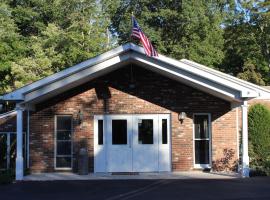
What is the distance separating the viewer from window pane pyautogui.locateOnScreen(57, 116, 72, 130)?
66.4 ft

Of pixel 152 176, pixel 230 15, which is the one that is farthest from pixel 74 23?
pixel 152 176

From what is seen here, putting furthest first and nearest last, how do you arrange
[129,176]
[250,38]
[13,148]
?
[250,38] → [13,148] → [129,176]

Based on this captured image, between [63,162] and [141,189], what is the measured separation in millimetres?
6023

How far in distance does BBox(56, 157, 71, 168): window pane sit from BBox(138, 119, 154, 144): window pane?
2843mm

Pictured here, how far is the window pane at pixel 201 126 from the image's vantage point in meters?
20.3

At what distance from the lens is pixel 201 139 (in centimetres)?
2033

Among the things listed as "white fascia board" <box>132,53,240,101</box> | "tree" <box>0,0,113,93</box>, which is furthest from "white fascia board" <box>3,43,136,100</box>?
"tree" <box>0,0,113,93</box>

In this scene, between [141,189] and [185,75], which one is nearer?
[141,189]

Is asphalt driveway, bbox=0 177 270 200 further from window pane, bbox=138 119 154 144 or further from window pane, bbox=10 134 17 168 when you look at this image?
window pane, bbox=10 134 17 168

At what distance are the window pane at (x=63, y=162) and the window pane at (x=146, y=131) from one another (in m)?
2.84

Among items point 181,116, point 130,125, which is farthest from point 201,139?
point 130,125

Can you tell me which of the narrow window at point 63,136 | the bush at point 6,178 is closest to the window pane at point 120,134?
the narrow window at point 63,136

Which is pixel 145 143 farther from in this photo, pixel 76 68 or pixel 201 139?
pixel 76 68

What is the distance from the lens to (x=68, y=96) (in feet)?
66.0
